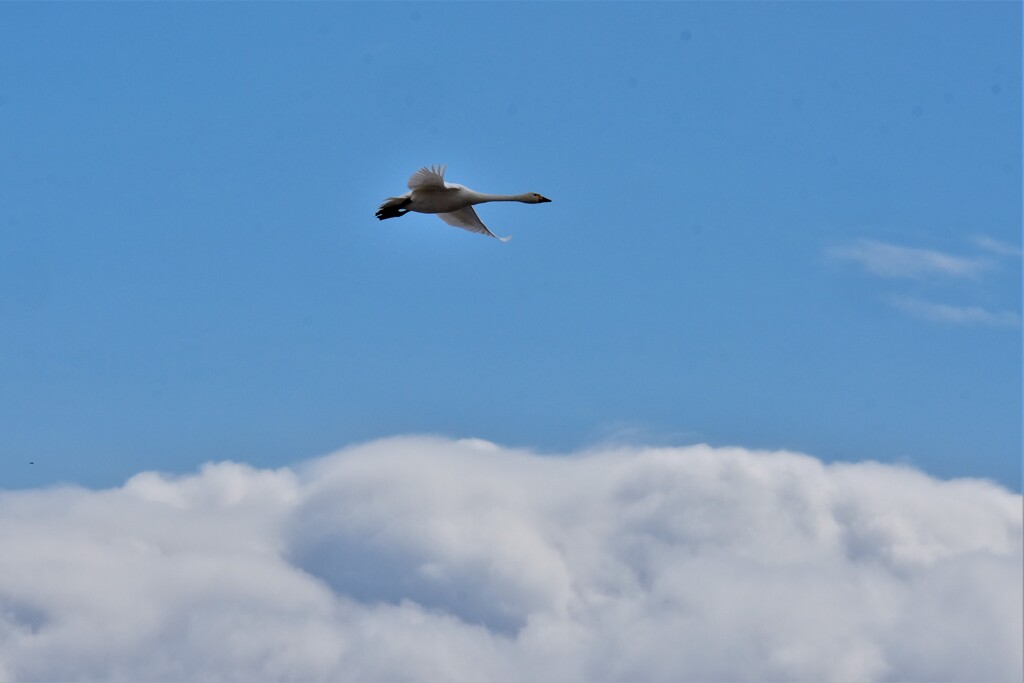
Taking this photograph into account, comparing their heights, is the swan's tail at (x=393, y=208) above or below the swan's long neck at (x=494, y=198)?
below

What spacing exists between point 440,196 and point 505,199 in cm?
433

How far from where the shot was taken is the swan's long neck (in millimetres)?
89938

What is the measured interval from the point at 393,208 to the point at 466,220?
154 inches

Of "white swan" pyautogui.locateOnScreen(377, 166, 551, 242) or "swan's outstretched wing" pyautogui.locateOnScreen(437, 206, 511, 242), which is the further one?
"swan's outstretched wing" pyautogui.locateOnScreen(437, 206, 511, 242)

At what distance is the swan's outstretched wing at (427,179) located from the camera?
87125 millimetres

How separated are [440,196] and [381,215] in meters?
2.47

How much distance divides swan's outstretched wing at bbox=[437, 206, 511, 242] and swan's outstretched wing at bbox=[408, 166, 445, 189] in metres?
3.59

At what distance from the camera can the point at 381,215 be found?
89625mm

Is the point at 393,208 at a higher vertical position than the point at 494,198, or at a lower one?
lower

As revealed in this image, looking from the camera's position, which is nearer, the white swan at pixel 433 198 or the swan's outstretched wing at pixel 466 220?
the white swan at pixel 433 198

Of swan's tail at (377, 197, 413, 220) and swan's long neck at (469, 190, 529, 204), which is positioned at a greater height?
swan's long neck at (469, 190, 529, 204)

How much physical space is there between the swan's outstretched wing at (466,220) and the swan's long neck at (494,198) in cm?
109

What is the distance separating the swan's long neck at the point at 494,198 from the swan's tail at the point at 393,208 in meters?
2.60

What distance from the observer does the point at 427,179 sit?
87625mm
